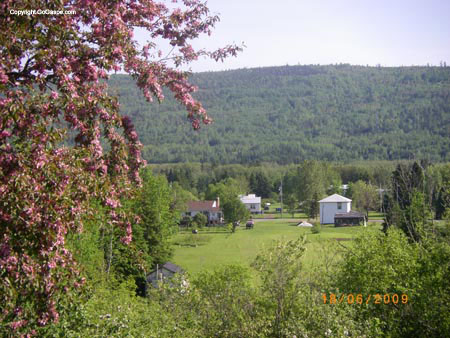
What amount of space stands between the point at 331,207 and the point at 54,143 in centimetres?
7095

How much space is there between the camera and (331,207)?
237ft

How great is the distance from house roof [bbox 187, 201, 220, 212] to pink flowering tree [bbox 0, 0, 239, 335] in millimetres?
73675

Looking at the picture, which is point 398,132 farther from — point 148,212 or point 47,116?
point 47,116

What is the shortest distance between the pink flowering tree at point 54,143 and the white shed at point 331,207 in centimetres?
6956

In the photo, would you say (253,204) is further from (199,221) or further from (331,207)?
(199,221)

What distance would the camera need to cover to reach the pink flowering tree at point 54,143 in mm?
3494

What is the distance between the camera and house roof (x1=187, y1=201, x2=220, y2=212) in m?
78.2

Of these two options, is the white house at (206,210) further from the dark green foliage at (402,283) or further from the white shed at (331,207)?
the dark green foliage at (402,283)

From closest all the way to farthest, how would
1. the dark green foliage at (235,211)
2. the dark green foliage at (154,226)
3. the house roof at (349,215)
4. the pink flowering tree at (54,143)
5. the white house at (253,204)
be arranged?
1. the pink flowering tree at (54,143)
2. the dark green foliage at (154,226)
3. the dark green foliage at (235,211)
4. the house roof at (349,215)
5. the white house at (253,204)

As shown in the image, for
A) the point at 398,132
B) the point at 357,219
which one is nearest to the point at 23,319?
the point at 357,219

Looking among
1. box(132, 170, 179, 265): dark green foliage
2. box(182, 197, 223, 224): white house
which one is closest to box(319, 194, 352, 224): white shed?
box(182, 197, 223, 224): white house
